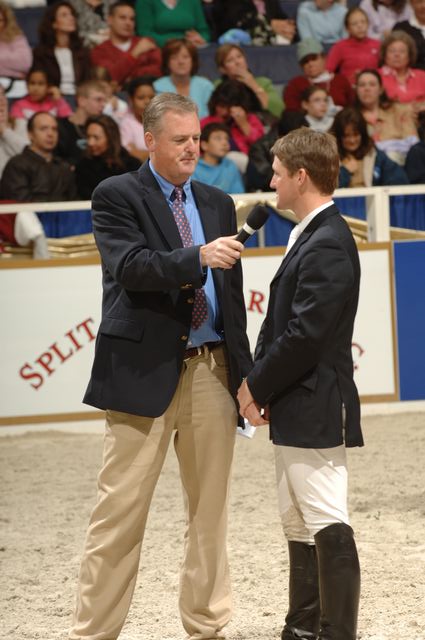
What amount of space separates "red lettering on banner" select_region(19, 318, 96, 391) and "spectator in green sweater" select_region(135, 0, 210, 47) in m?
4.26

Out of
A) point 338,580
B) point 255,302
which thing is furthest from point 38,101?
point 338,580

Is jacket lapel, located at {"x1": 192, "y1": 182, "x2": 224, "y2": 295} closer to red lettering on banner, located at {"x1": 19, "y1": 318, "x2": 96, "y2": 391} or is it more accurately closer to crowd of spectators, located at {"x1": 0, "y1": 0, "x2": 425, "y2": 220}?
red lettering on banner, located at {"x1": 19, "y1": 318, "x2": 96, "y2": 391}


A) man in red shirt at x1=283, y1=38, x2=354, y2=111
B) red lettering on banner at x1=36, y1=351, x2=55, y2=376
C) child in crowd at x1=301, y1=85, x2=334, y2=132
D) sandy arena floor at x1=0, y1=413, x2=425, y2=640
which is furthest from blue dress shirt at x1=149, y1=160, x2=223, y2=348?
man in red shirt at x1=283, y1=38, x2=354, y2=111

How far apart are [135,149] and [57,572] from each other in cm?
555

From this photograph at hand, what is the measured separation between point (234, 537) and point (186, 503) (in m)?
1.59

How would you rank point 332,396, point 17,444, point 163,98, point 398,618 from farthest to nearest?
point 17,444 < point 398,618 < point 163,98 < point 332,396

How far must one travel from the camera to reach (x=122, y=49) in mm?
10664

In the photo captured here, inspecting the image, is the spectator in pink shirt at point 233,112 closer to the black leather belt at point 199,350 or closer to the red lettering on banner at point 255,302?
the red lettering on banner at point 255,302

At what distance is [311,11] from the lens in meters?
11.9

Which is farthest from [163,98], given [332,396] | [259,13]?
[259,13]

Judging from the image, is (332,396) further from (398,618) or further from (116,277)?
(398,618)

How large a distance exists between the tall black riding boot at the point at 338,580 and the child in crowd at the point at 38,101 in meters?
7.12

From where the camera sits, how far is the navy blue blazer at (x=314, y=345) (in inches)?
126

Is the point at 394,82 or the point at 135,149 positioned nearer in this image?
the point at 135,149
